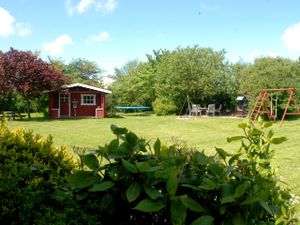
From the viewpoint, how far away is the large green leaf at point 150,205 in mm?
1330

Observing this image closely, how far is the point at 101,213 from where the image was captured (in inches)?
63.0

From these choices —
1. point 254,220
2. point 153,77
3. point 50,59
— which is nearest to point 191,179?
point 254,220

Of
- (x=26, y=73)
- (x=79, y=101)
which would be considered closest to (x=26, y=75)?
(x=26, y=73)

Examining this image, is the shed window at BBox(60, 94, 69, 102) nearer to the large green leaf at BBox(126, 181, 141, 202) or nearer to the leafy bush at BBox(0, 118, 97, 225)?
the leafy bush at BBox(0, 118, 97, 225)

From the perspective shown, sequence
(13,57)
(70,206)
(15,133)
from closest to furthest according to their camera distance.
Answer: (70,206), (15,133), (13,57)

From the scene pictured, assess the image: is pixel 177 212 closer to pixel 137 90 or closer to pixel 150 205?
pixel 150 205

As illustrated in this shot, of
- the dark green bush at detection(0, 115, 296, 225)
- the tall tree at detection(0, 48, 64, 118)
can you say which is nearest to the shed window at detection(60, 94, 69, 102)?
the tall tree at detection(0, 48, 64, 118)

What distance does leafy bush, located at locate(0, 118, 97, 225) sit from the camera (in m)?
1.54

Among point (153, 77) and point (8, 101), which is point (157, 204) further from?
point (153, 77)

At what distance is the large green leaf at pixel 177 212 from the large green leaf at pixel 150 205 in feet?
0.13

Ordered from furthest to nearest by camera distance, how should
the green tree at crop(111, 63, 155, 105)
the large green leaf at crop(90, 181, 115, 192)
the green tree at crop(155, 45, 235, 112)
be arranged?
the green tree at crop(111, 63, 155, 105)
the green tree at crop(155, 45, 235, 112)
the large green leaf at crop(90, 181, 115, 192)

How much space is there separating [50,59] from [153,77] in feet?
51.8

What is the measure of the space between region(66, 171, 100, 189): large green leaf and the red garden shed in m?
25.9

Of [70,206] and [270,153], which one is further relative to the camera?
[270,153]
